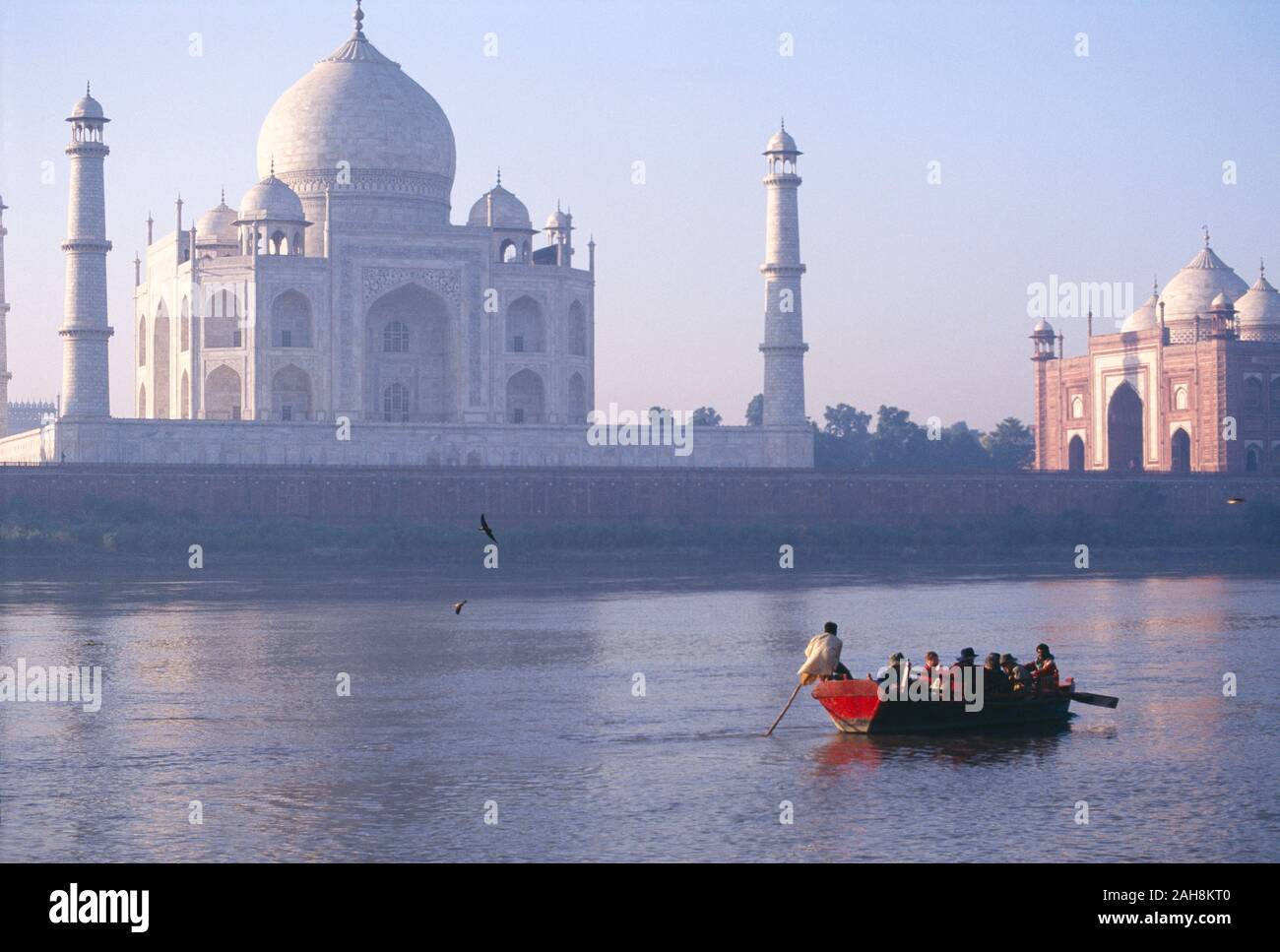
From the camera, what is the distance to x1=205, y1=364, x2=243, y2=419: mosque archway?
57.6 metres

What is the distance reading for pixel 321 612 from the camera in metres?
35.8

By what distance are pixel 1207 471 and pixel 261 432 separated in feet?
96.1

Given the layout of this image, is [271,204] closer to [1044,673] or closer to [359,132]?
[359,132]

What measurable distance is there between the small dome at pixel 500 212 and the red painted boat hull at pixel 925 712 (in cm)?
4111

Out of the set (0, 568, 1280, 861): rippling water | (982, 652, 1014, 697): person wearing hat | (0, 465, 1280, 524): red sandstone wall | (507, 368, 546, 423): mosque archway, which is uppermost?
(507, 368, 546, 423): mosque archway

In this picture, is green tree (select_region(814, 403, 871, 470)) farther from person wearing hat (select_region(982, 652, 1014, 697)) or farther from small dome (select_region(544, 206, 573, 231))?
person wearing hat (select_region(982, 652, 1014, 697))

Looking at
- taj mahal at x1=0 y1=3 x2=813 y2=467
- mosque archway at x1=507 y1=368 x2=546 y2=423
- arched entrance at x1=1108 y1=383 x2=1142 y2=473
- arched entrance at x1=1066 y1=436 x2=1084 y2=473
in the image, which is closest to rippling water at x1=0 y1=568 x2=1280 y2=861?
taj mahal at x1=0 y1=3 x2=813 y2=467

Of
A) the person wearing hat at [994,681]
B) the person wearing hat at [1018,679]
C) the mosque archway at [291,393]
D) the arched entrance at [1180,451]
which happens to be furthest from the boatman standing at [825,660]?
the arched entrance at [1180,451]

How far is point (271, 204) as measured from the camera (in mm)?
57625

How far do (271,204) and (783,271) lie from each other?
14.9 metres

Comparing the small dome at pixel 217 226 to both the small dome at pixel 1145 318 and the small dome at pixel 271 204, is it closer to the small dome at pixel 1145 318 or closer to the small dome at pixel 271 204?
the small dome at pixel 271 204

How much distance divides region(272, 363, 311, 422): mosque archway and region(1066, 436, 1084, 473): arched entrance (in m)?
29.7

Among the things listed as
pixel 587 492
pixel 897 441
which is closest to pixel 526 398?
pixel 587 492

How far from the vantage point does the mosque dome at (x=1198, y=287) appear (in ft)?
234
